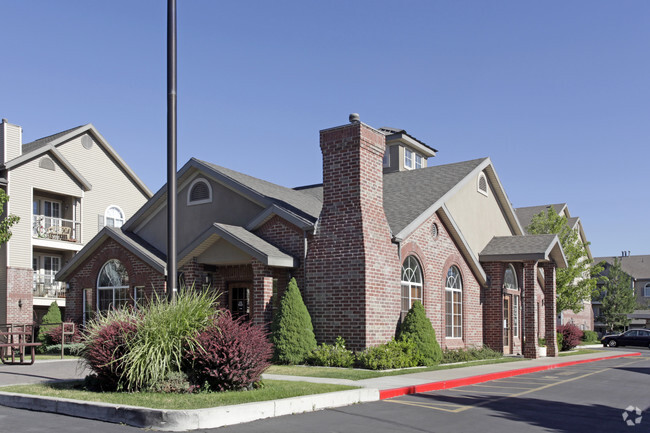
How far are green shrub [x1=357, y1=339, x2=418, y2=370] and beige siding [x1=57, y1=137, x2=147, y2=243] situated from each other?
22249 millimetres

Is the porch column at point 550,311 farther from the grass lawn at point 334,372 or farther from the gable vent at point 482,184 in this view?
the grass lawn at point 334,372

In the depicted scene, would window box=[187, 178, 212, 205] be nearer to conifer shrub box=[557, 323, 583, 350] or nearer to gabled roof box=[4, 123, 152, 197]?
gabled roof box=[4, 123, 152, 197]

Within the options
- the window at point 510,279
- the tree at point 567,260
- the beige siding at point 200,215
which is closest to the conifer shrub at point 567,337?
the tree at point 567,260

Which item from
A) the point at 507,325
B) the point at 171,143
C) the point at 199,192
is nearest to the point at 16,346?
the point at 199,192

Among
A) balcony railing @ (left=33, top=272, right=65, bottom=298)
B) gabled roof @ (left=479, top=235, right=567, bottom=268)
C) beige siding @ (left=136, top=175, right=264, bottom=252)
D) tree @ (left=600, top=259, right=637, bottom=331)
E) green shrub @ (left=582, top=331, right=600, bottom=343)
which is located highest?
beige siding @ (left=136, top=175, right=264, bottom=252)

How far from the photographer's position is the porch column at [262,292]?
17656 millimetres

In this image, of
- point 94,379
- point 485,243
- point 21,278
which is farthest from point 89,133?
point 94,379

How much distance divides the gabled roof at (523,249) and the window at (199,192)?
10020 millimetres

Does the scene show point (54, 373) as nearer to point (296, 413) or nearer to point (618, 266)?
point (296, 413)

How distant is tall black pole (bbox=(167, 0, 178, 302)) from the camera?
11820mm

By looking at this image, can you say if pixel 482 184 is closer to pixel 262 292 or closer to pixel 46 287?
pixel 262 292

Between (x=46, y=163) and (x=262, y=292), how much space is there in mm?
19527

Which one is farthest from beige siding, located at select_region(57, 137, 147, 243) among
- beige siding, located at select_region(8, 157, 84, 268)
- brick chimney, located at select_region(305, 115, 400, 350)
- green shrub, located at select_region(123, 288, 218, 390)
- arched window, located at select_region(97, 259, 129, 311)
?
green shrub, located at select_region(123, 288, 218, 390)

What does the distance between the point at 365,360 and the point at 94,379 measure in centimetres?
721
